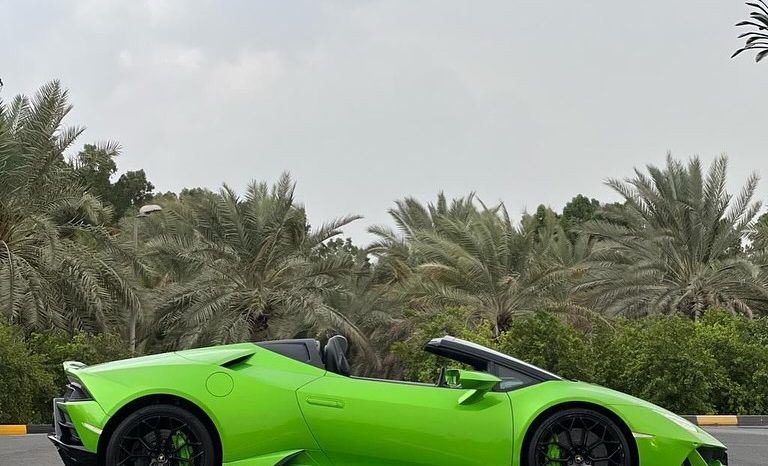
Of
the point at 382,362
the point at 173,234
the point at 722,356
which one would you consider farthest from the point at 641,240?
the point at 173,234

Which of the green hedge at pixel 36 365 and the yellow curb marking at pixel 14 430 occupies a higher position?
the green hedge at pixel 36 365

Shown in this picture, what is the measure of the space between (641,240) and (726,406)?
11.6 m

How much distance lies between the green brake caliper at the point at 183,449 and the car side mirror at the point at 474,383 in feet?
5.05

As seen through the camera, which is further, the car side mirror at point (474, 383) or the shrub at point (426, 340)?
the shrub at point (426, 340)

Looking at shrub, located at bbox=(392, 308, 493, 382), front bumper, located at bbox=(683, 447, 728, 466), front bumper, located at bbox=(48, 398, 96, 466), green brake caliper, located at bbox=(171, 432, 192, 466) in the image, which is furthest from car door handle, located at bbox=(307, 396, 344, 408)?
shrub, located at bbox=(392, 308, 493, 382)

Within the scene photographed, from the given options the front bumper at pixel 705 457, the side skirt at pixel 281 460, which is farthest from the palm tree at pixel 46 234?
the front bumper at pixel 705 457

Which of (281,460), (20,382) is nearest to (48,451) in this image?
(281,460)

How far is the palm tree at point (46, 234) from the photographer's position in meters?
20.6

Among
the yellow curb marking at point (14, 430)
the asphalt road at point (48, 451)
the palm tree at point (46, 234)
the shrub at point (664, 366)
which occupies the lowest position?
the yellow curb marking at point (14, 430)

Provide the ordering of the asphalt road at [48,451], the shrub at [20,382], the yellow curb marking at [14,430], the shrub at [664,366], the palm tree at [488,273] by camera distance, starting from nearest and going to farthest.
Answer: the asphalt road at [48,451]
the yellow curb marking at [14,430]
the shrub at [20,382]
the shrub at [664,366]
the palm tree at [488,273]

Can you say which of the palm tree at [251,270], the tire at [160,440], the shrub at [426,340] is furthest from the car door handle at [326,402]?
the palm tree at [251,270]

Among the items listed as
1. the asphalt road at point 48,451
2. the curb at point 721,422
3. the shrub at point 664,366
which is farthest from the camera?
the shrub at point 664,366

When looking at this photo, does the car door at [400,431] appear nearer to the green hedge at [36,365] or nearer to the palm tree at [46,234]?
the green hedge at [36,365]

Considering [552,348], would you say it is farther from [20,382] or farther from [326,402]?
[326,402]
